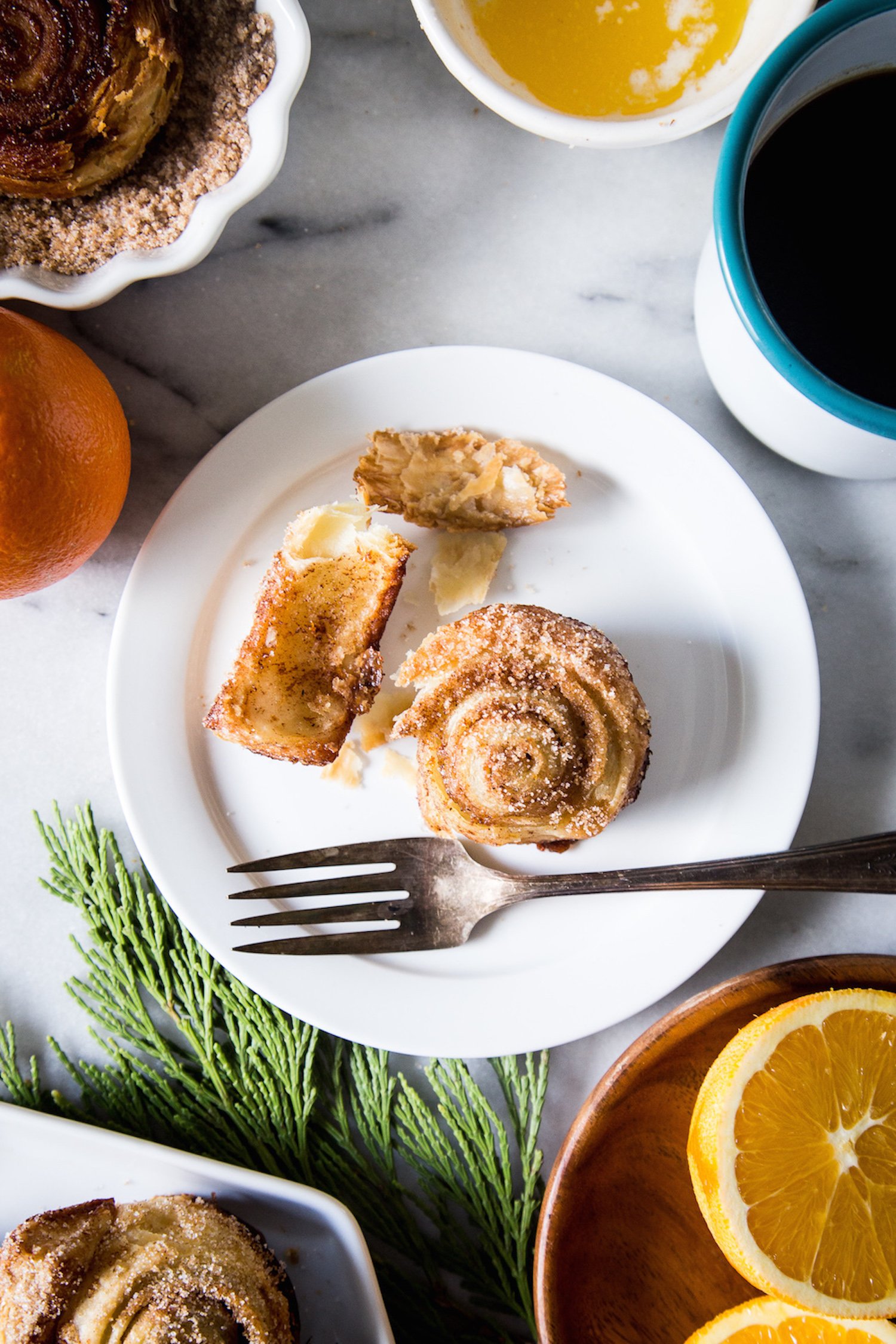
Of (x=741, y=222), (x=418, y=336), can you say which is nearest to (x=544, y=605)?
(x=418, y=336)

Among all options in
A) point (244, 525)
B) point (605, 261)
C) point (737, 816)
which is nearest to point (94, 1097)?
point (244, 525)

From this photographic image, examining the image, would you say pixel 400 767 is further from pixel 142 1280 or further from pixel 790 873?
pixel 142 1280

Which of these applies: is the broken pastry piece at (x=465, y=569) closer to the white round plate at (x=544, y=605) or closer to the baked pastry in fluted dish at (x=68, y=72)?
the white round plate at (x=544, y=605)

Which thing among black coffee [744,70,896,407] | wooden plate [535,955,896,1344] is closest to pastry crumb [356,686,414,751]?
wooden plate [535,955,896,1344]

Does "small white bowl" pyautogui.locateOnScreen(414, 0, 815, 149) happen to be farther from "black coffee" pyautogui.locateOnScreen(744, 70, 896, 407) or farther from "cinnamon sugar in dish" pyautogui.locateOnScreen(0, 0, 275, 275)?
"cinnamon sugar in dish" pyautogui.locateOnScreen(0, 0, 275, 275)


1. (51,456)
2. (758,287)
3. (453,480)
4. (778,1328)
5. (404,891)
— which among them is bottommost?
(778,1328)

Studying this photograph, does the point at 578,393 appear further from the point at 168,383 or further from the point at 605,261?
the point at 168,383
